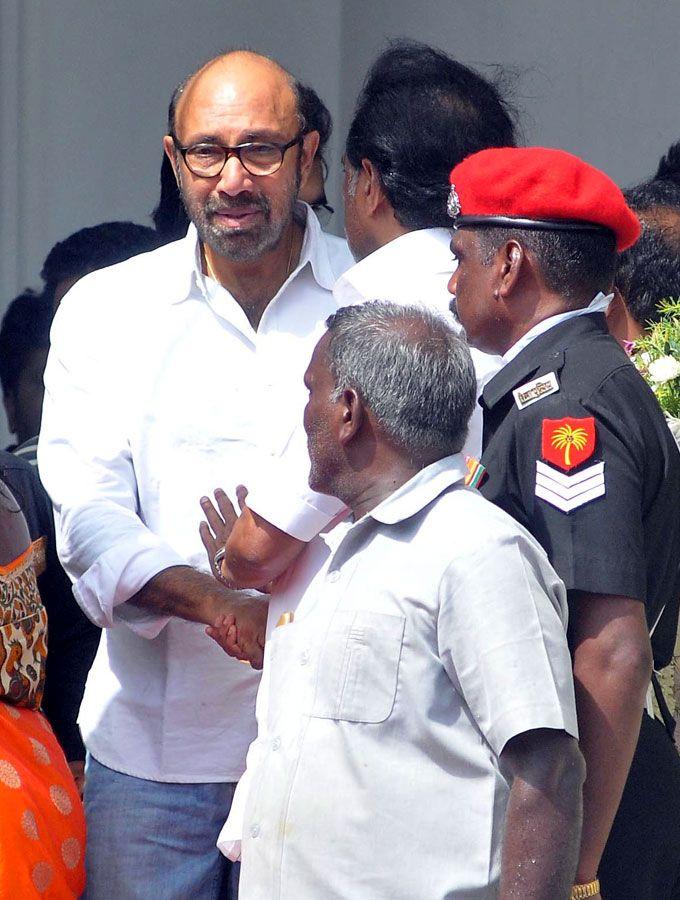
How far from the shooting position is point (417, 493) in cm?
207

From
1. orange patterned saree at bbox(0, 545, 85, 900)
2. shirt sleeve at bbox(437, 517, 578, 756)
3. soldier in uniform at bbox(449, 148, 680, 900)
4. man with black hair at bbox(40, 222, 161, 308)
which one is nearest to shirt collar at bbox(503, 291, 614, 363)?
soldier in uniform at bbox(449, 148, 680, 900)

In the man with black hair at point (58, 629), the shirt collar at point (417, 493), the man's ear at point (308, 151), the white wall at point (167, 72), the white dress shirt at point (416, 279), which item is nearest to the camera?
the shirt collar at point (417, 493)

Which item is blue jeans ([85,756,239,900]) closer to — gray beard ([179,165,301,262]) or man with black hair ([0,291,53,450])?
gray beard ([179,165,301,262])

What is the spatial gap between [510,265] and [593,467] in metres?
0.37

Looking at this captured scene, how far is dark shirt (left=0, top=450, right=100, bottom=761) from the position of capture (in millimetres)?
3549

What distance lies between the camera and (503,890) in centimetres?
193

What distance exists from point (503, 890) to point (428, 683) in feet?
0.89

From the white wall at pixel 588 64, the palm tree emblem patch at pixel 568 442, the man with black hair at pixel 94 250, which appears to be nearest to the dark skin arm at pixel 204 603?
the palm tree emblem patch at pixel 568 442

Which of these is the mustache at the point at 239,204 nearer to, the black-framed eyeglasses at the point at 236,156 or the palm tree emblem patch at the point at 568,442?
the black-framed eyeglasses at the point at 236,156

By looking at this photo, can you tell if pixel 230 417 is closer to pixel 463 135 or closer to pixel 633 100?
pixel 463 135

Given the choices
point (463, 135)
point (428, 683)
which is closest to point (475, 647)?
point (428, 683)

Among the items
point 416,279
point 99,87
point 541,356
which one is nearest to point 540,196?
point 541,356

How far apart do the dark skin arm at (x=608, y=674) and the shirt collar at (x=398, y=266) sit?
27.5 inches

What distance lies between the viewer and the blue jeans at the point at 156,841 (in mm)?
2725
